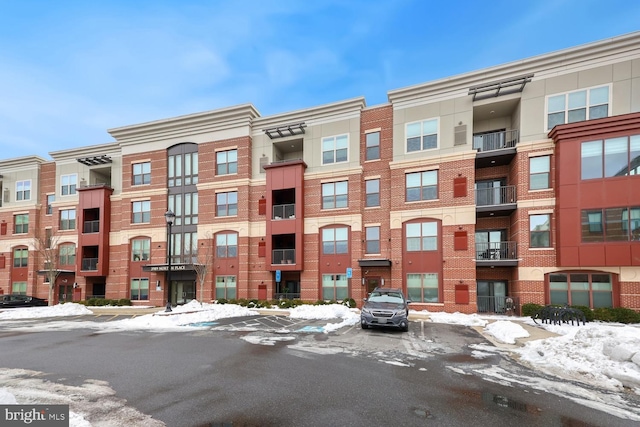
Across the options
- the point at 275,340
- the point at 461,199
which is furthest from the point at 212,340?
the point at 461,199

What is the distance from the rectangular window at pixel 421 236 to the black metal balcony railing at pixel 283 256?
331 inches

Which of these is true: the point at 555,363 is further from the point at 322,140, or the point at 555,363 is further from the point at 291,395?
the point at 322,140

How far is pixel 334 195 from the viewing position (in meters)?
24.9

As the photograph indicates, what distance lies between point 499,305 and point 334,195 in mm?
13025

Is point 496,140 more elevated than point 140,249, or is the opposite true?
point 496,140

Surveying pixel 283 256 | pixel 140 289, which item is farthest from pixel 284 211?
pixel 140 289

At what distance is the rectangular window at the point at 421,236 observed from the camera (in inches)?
867

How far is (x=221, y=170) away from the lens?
90.6 ft

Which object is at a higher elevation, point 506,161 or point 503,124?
point 503,124

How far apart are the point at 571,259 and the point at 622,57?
11510 mm

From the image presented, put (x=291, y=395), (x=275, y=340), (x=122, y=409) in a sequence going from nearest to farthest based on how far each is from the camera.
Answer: (x=122, y=409) → (x=291, y=395) → (x=275, y=340)

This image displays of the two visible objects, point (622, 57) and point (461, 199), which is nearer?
point (622, 57)

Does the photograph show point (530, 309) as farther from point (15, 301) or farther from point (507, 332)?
point (15, 301)

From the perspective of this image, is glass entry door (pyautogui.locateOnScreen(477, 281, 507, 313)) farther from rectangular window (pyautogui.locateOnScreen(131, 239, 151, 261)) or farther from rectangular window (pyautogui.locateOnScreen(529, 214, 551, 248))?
rectangular window (pyautogui.locateOnScreen(131, 239, 151, 261))
